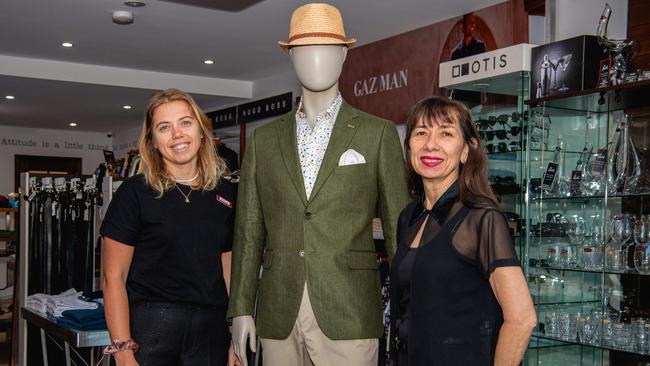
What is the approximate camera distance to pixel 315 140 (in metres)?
2.27

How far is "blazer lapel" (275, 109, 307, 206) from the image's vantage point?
219 cm

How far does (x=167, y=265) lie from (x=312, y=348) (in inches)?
20.9

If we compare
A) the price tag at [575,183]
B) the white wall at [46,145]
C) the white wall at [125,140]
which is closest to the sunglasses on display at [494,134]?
the price tag at [575,183]

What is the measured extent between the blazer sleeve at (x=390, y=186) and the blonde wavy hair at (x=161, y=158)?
1.95ft

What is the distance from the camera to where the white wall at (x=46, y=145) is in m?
13.5

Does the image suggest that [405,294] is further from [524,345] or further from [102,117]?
[102,117]

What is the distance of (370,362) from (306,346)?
192mm

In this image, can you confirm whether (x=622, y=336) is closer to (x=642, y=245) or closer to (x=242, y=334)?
(x=642, y=245)

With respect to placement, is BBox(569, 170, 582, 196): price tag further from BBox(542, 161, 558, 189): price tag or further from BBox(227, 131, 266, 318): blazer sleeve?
BBox(227, 131, 266, 318): blazer sleeve

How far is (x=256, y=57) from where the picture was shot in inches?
309

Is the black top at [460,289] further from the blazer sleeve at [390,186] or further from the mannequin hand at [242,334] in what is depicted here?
the mannequin hand at [242,334]

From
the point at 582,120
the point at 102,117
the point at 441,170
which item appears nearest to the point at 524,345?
the point at 441,170

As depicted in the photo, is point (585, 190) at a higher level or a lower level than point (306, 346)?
higher

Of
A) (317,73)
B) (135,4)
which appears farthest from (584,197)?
(135,4)
